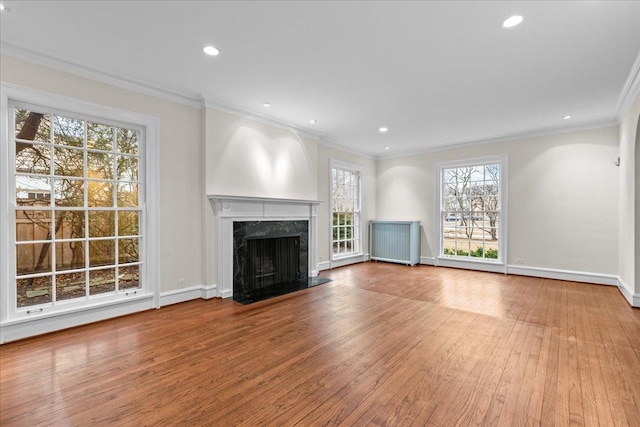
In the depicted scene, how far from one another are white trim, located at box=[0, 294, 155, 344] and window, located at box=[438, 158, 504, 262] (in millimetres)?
5941

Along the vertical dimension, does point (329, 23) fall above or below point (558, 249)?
above

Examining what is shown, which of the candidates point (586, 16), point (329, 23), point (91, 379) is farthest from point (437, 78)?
point (91, 379)

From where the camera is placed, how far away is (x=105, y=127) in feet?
11.2

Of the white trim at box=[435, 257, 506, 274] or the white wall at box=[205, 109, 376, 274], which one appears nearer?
the white wall at box=[205, 109, 376, 274]

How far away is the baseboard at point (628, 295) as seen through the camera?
369cm

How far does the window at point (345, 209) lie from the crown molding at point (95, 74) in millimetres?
3415

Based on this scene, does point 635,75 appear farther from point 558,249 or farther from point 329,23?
point 329,23

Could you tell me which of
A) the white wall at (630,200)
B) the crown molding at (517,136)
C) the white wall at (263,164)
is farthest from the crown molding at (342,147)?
the white wall at (630,200)

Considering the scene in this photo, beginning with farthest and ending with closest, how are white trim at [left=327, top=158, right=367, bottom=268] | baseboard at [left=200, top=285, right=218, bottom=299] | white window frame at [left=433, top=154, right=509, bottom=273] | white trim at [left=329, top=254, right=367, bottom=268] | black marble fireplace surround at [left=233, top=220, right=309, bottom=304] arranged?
white trim at [left=329, top=254, right=367, bottom=268]
white trim at [left=327, top=158, right=367, bottom=268]
white window frame at [left=433, top=154, right=509, bottom=273]
black marble fireplace surround at [left=233, top=220, right=309, bottom=304]
baseboard at [left=200, top=285, right=218, bottom=299]

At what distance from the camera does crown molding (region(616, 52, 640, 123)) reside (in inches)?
124

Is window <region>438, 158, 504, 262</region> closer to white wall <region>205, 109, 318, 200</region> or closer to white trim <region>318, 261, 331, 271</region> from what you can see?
white trim <region>318, 261, 331, 271</region>

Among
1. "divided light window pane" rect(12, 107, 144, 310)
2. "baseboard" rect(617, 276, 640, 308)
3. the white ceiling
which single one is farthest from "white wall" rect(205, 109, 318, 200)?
"baseboard" rect(617, 276, 640, 308)

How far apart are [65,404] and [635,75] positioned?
6034 millimetres

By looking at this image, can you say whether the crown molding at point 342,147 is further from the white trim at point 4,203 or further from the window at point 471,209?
the white trim at point 4,203
